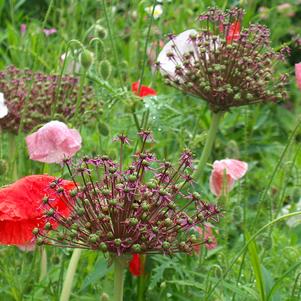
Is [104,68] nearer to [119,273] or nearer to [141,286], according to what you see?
[141,286]

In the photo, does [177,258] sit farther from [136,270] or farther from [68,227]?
[68,227]

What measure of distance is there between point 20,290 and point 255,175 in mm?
1769

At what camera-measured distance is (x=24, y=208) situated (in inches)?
63.6

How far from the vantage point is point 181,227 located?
148 centimetres

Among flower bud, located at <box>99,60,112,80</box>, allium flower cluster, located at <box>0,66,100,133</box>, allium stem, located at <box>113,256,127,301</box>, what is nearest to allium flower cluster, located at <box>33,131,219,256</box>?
allium stem, located at <box>113,256,127,301</box>

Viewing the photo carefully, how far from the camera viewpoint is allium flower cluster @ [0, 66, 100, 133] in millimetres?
2479

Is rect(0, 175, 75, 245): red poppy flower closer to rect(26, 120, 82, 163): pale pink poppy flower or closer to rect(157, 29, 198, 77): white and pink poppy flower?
rect(26, 120, 82, 163): pale pink poppy flower

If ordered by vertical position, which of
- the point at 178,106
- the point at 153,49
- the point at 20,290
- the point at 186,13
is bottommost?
the point at 20,290

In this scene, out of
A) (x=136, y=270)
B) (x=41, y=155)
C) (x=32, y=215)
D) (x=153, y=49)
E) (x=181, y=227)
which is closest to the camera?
(x=181, y=227)

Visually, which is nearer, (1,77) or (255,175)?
(1,77)

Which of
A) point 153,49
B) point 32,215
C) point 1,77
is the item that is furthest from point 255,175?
point 32,215

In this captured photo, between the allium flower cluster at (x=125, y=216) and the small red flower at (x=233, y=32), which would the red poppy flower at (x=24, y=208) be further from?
the small red flower at (x=233, y=32)

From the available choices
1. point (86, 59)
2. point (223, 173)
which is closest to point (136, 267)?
point (223, 173)

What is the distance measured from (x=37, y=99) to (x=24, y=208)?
0.92m
